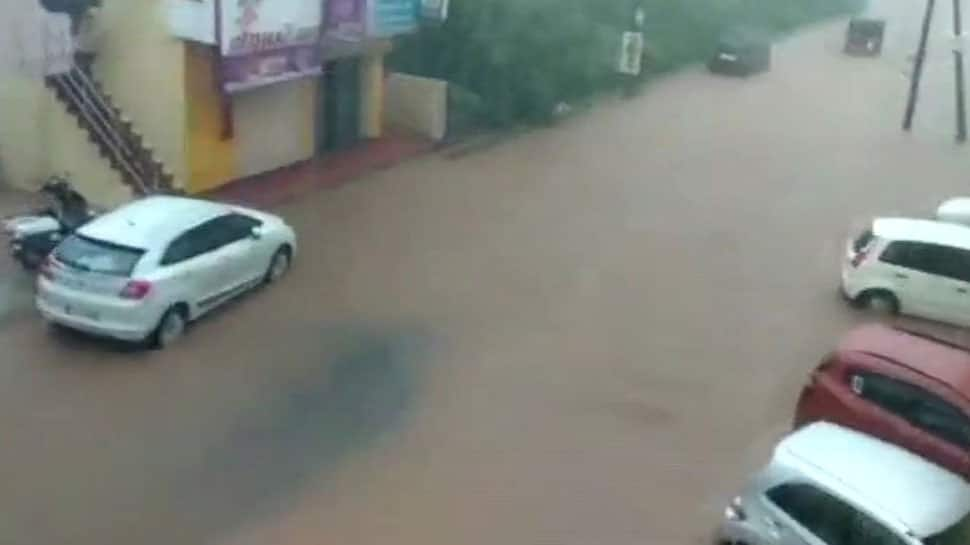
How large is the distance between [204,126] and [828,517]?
38.1 ft

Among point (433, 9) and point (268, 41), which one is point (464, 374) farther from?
point (433, 9)

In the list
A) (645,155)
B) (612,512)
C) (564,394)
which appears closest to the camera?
(612,512)

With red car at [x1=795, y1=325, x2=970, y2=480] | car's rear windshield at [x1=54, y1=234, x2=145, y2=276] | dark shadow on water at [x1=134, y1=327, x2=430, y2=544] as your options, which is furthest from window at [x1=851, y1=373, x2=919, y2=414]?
car's rear windshield at [x1=54, y1=234, x2=145, y2=276]

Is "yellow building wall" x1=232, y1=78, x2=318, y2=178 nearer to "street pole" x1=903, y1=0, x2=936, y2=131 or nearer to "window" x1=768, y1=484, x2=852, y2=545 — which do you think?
"window" x1=768, y1=484, x2=852, y2=545

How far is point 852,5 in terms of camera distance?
43.5m

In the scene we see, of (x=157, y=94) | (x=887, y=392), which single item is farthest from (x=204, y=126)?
(x=887, y=392)

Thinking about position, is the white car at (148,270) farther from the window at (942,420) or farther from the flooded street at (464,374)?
the window at (942,420)

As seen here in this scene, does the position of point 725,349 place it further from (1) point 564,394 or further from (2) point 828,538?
(2) point 828,538

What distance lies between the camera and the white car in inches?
524

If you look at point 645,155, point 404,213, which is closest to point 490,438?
point 404,213

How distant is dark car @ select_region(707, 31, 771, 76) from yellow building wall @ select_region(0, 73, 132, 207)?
17.6 m

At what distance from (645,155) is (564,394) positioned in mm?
10889

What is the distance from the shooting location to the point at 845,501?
942 cm

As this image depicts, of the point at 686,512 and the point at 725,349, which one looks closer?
the point at 686,512
